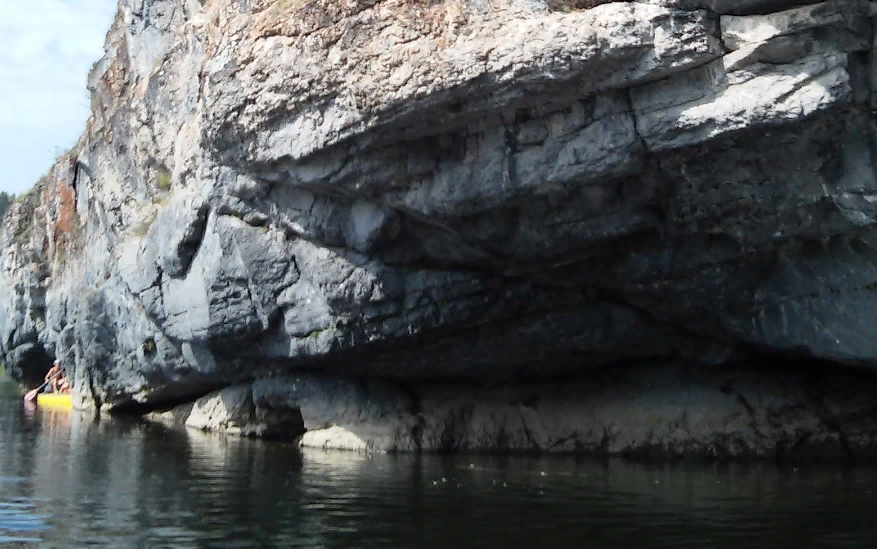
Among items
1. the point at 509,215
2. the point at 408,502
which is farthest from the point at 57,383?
the point at 408,502

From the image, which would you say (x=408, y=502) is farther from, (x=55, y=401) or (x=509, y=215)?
(x=55, y=401)

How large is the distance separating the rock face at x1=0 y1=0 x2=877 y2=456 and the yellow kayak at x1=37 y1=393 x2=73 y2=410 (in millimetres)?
13015

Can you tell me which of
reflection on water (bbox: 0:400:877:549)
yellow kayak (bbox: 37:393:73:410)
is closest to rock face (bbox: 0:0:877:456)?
reflection on water (bbox: 0:400:877:549)

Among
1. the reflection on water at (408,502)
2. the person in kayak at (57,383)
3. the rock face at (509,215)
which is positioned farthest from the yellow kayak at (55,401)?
the reflection on water at (408,502)

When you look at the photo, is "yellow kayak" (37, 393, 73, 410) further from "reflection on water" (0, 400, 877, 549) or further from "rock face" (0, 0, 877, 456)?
"reflection on water" (0, 400, 877, 549)

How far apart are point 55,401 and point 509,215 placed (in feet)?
94.3

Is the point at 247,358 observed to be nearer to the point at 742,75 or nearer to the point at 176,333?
the point at 176,333

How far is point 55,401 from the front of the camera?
130 ft

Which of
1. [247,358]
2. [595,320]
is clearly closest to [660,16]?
[595,320]

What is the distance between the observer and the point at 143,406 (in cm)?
3350

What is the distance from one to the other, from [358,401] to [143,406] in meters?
13.4

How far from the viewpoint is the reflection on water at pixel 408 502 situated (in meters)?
11.6

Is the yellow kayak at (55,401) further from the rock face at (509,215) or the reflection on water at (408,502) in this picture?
the reflection on water at (408,502)

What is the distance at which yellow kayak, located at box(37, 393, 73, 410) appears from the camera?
38391mm
